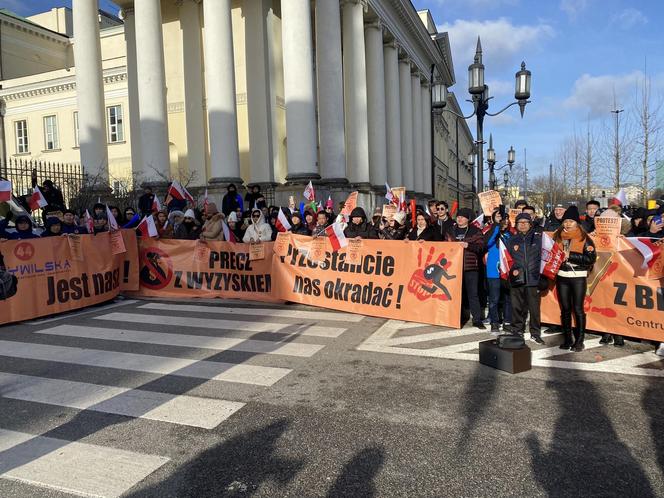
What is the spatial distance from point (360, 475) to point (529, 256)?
4.62 metres

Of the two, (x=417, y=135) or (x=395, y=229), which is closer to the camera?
(x=395, y=229)

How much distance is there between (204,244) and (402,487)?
8.94 m

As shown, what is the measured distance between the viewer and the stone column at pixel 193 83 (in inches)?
988

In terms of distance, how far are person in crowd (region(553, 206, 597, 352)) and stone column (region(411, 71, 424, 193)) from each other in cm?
3203

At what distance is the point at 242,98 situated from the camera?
2541 centimetres

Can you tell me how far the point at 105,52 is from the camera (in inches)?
1537

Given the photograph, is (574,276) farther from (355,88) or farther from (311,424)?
(355,88)

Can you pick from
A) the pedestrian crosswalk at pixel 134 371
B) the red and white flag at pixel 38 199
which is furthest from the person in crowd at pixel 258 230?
the red and white flag at pixel 38 199

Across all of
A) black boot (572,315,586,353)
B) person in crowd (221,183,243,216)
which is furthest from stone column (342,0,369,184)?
black boot (572,315,586,353)

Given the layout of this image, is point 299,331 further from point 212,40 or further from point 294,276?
point 212,40

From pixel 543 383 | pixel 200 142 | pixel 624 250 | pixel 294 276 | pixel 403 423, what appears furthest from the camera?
pixel 200 142

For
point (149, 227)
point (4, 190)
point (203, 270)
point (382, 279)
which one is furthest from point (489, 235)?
point (4, 190)

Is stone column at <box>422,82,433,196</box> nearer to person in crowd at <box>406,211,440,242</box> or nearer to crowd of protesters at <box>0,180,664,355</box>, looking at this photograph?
crowd of protesters at <box>0,180,664,355</box>

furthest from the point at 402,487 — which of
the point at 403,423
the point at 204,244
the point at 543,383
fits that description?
the point at 204,244
